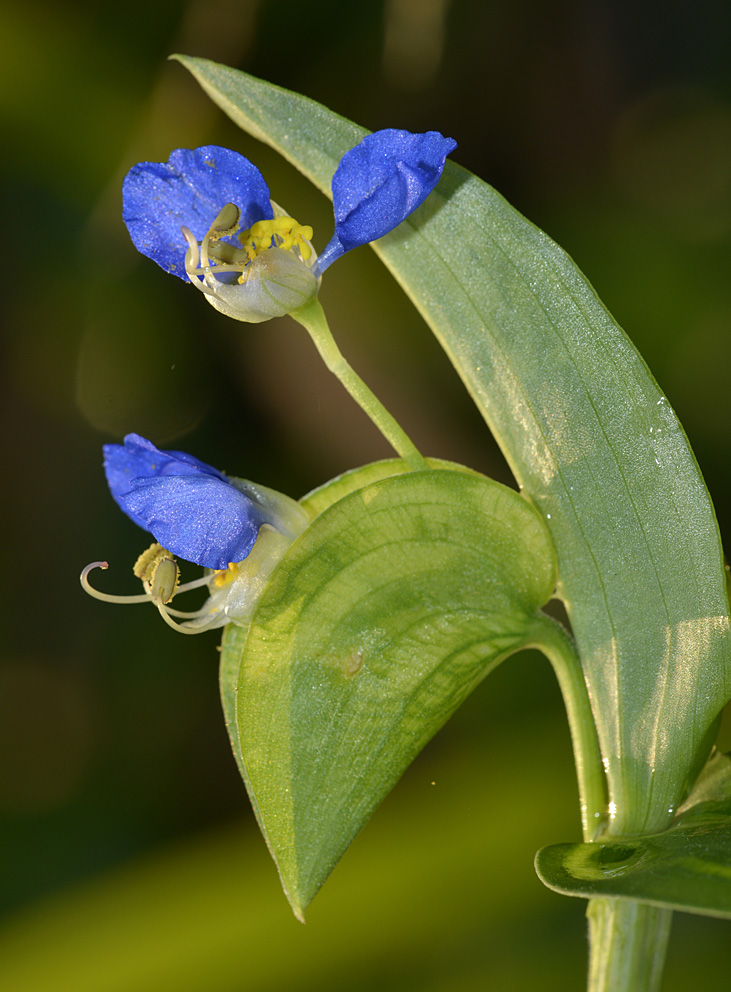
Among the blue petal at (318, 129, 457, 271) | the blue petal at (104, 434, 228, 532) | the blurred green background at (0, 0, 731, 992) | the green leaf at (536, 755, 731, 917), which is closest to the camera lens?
the green leaf at (536, 755, 731, 917)

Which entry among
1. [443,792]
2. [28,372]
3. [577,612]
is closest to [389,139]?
[577,612]

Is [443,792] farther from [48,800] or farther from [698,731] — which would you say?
[698,731]

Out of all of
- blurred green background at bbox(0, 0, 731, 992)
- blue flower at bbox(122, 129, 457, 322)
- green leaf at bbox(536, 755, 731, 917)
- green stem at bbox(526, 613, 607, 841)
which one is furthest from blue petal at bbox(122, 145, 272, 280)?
blurred green background at bbox(0, 0, 731, 992)

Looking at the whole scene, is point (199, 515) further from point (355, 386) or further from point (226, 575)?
point (355, 386)

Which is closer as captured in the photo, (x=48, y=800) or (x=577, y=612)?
(x=577, y=612)

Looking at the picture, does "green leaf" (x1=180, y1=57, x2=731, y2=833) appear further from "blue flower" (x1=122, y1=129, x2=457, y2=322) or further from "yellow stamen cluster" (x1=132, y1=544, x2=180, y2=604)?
A: "yellow stamen cluster" (x1=132, y1=544, x2=180, y2=604)

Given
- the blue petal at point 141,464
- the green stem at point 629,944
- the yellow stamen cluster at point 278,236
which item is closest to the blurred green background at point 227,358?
the green stem at point 629,944
